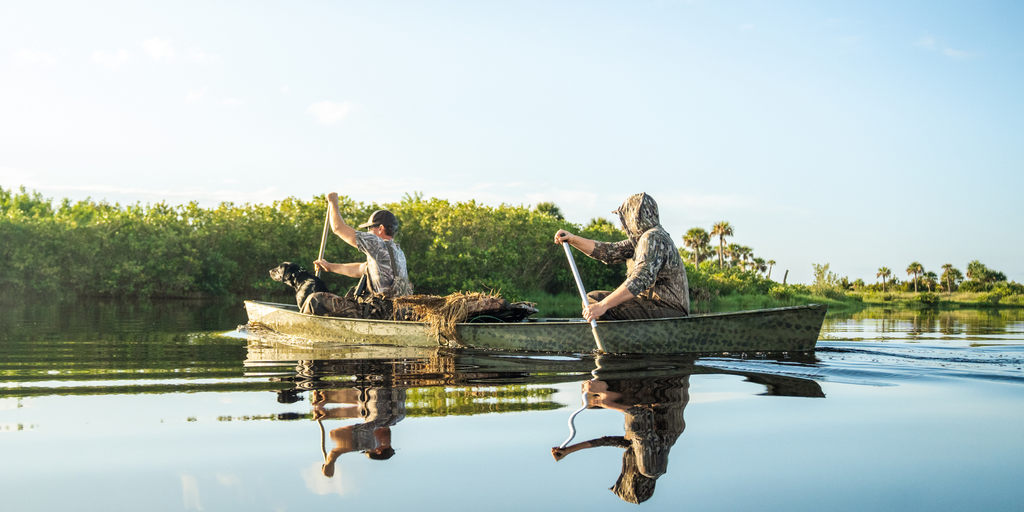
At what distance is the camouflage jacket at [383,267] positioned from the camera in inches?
361

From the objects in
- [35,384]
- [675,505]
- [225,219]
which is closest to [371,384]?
[35,384]

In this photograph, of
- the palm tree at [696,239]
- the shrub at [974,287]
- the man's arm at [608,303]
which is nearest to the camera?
the man's arm at [608,303]

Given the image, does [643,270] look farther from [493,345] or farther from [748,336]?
[493,345]

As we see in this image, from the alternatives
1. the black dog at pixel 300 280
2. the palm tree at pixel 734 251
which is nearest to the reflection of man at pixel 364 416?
the black dog at pixel 300 280

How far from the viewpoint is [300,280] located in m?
10.8

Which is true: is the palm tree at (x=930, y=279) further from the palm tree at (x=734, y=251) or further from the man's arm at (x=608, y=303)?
the man's arm at (x=608, y=303)

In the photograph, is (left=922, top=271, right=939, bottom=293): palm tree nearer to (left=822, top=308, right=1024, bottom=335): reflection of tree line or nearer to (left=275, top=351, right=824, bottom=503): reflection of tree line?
(left=822, top=308, right=1024, bottom=335): reflection of tree line

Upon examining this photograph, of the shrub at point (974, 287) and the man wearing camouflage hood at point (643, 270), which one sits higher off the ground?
the shrub at point (974, 287)

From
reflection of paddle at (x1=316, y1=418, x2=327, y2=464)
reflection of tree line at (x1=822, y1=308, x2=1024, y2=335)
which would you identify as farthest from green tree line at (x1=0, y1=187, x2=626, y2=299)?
reflection of paddle at (x1=316, y1=418, x2=327, y2=464)

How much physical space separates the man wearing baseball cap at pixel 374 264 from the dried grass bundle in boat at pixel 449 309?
0.47 m

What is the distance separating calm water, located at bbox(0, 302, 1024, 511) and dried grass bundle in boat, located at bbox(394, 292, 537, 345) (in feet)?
4.60

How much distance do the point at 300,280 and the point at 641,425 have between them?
7.56 metres

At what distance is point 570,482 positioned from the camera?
3.25 meters

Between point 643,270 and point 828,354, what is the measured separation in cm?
247
